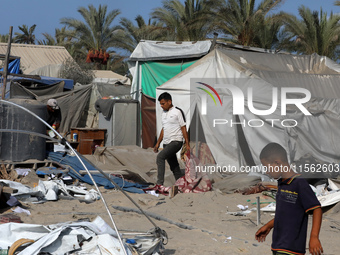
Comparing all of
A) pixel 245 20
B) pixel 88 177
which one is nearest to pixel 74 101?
pixel 245 20

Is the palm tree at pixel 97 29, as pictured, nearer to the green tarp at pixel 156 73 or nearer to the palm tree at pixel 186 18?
the palm tree at pixel 186 18

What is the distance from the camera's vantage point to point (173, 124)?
8.88m

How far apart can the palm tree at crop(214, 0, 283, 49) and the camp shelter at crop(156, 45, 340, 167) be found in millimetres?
7954

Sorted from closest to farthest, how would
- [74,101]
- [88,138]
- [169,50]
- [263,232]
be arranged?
[263,232], [88,138], [169,50], [74,101]

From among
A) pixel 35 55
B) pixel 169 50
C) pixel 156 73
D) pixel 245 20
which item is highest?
pixel 245 20

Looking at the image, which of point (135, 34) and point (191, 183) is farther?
point (135, 34)

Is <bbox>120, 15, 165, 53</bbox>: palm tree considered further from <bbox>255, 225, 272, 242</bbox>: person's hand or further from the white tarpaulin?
<bbox>255, 225, 272, 242</bbox>: person's hand

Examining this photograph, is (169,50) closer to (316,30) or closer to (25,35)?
(316,30)

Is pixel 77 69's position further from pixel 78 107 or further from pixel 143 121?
pixel 143 121

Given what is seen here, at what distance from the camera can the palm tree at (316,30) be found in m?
20.2

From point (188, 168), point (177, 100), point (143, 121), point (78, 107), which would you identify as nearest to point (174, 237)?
point (188, 168)

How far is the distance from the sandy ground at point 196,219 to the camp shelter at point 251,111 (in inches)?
81.0

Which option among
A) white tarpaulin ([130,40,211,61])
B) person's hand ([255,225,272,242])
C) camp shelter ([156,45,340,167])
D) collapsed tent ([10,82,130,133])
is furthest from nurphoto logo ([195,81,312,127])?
collapsed tent ([10,82,130,133])

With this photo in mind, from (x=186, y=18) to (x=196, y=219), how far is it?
17.4 meters
